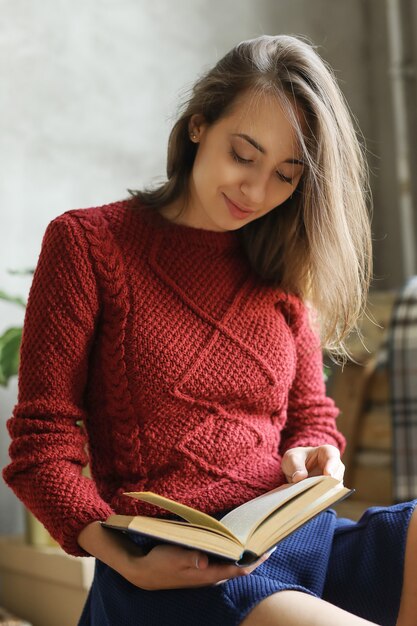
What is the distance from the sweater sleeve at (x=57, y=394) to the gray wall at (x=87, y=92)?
0.96 meters

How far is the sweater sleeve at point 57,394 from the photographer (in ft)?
3.43

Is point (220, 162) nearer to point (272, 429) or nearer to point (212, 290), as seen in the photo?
point (212, 290)

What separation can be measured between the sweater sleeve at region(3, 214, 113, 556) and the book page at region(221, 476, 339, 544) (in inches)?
7.5

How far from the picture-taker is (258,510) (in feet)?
3.05

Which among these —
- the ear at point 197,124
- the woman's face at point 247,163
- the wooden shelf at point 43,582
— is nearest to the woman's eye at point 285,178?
the woman's face at point 247,163

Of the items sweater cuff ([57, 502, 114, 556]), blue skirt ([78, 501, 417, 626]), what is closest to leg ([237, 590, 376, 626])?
blue skirt ([78, 501, 417, 626])

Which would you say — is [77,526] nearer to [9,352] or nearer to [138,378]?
[138,378]

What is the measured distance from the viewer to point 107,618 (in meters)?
1.06

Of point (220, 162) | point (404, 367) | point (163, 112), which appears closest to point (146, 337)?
point (220, 162)

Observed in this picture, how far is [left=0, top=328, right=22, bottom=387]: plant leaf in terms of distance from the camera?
1.82 m

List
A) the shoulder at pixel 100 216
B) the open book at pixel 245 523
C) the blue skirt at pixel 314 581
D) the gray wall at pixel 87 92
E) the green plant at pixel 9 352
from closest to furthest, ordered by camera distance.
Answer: the open book at pixel 245 523 < the blue skirt at pixel 314 581 < the shoulder at pixel 100 216 < the green plant at pixel 9 352 < the gray wall at pixel 87 92

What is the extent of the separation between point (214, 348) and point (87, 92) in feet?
4.19

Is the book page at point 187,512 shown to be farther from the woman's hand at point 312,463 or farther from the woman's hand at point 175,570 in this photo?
the woman's hand at point 312,463

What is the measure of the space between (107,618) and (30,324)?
15.7 inches
